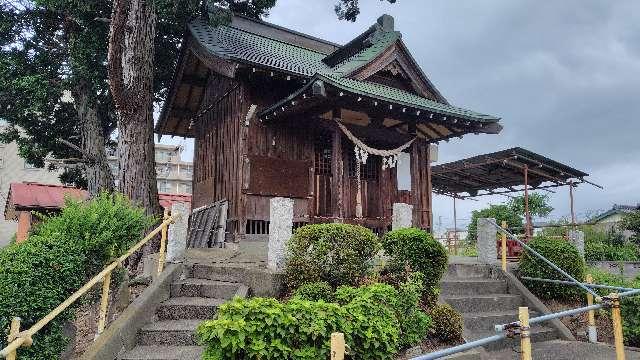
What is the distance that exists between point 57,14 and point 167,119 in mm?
5098

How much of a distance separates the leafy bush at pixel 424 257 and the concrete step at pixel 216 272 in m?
2.81

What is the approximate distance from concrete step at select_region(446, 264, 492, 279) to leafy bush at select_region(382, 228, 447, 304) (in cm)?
253

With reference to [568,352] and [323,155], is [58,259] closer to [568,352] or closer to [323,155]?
[568,352]

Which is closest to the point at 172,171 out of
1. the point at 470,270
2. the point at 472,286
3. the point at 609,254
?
the point at 609,254

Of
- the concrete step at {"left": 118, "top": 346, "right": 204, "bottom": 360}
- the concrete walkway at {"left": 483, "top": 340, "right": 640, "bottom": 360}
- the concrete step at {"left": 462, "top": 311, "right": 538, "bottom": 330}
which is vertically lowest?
the concrete walkway at {"left": 483, "top": 340, "right": 640, "bottom": 360}

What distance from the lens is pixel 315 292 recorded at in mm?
6426

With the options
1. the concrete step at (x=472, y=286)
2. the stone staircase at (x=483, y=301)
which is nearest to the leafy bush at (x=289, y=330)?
the stone staircase at (x=483, y=301)

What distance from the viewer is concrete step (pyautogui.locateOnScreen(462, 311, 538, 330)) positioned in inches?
306

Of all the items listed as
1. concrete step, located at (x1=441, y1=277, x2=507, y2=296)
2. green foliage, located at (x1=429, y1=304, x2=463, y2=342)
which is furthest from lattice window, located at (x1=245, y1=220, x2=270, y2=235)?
green foliage, located at (x1=429, y1=304, x2=463, y2=342)

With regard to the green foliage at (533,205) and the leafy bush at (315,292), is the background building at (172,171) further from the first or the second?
the leafy bush at (315,292)

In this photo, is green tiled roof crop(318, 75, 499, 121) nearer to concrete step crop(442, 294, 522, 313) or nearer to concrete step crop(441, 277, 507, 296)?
concrete step crop(441, 277, 507, 296)

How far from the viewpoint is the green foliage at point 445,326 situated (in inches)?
265

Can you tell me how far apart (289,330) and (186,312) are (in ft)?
10.2

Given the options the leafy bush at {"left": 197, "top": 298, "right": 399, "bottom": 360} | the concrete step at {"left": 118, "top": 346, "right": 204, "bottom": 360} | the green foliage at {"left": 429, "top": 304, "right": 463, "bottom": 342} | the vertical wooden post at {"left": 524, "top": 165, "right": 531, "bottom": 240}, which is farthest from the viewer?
the vertical wooden post at {"left": 524, "top": 165, "right": 531, "bottom": 240}
